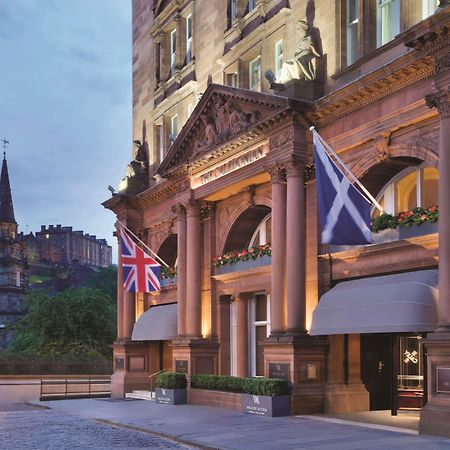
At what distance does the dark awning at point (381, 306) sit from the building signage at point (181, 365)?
9290 mm

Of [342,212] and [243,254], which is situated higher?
[342,212]

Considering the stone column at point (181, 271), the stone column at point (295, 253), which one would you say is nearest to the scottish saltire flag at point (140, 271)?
the stone column at point (181, 271)

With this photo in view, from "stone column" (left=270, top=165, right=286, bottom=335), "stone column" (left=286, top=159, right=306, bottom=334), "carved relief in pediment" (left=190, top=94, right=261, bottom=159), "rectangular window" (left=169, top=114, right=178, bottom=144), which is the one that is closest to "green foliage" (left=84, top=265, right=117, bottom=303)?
"rectangular window" (left=169, top=114, right=178, bottom=144)

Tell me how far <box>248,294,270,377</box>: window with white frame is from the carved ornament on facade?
9.25 metres

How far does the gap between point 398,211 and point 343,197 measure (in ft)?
11.9

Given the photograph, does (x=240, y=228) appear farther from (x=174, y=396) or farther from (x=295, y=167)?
(x=295, y=167)

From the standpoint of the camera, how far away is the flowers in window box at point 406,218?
22.4 metres

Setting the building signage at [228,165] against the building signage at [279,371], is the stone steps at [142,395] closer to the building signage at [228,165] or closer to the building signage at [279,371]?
the building signage at [228,165]

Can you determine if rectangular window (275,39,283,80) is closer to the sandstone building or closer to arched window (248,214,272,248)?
the sandstone building

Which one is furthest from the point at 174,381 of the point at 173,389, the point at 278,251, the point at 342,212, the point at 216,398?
the point at 342,212

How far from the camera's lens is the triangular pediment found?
92.9 ft

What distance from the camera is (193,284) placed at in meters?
34.1

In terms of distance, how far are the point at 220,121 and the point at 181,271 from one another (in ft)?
22.6

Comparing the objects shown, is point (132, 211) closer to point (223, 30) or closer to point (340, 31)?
point (223, 30)
